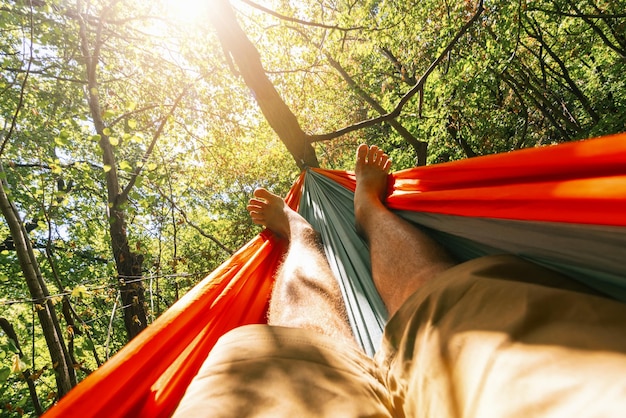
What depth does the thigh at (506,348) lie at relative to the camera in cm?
26

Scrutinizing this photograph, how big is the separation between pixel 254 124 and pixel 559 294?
3.81 metres

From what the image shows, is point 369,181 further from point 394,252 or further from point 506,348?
point 506,348

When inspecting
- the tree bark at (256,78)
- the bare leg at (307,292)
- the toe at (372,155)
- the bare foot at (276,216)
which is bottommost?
the bare leg at (307,292)

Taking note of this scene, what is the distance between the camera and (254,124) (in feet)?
12.5

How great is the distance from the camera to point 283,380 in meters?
0.44

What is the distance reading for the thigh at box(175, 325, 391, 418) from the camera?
39 cm

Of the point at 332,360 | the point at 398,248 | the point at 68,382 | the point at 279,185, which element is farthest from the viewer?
the point at 279,185

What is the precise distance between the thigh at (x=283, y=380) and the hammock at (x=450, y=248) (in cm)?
24

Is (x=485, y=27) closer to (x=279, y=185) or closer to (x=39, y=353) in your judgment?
(x=279, y=185)

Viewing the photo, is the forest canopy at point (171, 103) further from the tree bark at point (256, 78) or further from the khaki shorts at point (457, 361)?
the khaki shorts at point (457, 361)

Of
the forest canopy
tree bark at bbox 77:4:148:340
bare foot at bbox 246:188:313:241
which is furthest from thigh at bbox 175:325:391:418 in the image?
tree bark at bbox 77:4:148:340

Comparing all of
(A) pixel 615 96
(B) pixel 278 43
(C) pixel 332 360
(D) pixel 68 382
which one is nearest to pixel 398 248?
(C) pixel 332 360

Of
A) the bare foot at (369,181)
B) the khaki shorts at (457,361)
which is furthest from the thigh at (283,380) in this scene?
the bare foot at (369,181)

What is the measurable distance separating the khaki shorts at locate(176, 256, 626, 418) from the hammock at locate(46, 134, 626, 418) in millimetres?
68
